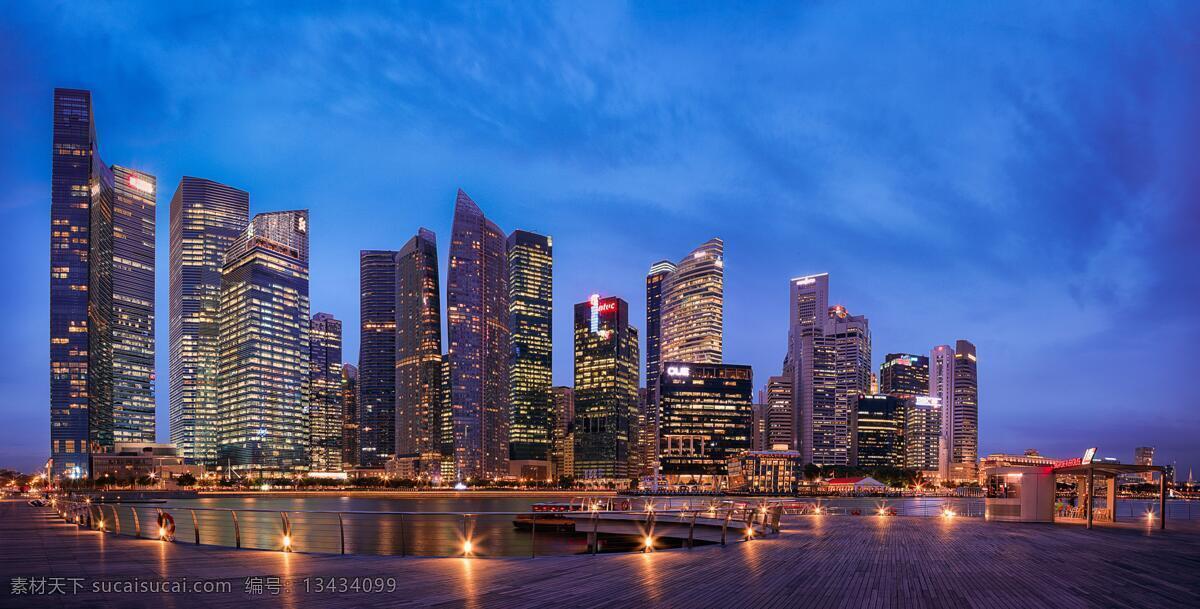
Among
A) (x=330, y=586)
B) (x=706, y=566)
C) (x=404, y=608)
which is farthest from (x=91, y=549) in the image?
(x=706, y=566)

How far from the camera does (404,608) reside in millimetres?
10516

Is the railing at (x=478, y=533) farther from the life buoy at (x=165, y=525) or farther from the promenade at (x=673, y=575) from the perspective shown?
the promenade at (x=673, y=575)

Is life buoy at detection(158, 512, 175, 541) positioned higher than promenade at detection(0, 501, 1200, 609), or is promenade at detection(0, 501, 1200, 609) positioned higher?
promenade at detection(0, 501, 1200, 609)

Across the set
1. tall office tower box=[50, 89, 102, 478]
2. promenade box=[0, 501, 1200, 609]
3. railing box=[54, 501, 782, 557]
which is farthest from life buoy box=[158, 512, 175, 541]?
tall office tower box=[50, 89, 102, 478]

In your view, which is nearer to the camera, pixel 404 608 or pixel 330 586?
pixel 404 608

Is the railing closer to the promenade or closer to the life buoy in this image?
the life buoy

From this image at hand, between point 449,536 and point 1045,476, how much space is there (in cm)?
4402

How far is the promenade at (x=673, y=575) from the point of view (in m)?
11.4

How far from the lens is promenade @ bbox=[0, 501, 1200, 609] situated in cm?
1142

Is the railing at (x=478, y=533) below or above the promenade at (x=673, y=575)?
below

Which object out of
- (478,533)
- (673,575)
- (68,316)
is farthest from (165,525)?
(68,316)

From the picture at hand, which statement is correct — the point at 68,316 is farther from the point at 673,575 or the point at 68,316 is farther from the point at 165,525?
the point at 673,575

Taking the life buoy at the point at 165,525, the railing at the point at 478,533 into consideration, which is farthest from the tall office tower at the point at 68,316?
the life buoy at the point at 165,525

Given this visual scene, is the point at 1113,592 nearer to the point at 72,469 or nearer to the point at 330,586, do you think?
the point at 330,586
